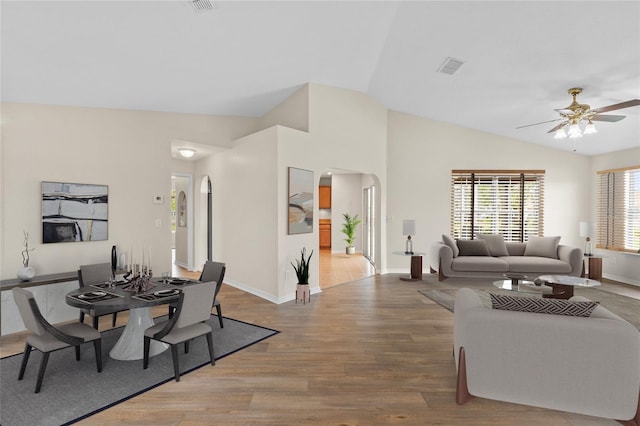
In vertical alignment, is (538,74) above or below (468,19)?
below

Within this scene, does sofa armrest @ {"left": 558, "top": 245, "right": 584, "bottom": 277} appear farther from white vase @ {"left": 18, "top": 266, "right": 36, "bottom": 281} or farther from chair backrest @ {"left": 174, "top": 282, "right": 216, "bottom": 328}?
white vase @ {"left": 18, "top": 266, "right": 36, "bottom": 281}

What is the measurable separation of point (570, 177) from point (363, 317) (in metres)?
6.09

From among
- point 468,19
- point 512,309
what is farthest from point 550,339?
point 468,19

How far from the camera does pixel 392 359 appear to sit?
10.1 ft

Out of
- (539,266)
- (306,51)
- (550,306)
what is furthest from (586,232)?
(306,51)

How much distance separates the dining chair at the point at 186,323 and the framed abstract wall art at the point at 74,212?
2309 millimetres

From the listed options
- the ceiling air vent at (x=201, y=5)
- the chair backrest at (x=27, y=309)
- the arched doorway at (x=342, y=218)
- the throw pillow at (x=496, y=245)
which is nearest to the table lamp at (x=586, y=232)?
the throw pillow at (x=496, y=245)

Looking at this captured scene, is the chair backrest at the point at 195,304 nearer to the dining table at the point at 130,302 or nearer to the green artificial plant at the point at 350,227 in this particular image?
the dining table at the point at 130,302

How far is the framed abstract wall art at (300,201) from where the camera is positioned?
5.11 meters

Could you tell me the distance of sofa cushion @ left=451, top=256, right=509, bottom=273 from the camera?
6.11 m

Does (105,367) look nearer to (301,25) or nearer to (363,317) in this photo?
(363,317)

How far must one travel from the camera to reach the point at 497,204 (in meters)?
7.42

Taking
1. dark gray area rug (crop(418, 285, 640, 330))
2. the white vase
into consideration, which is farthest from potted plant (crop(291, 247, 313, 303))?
the white vase

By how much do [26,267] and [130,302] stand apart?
84.8 inches
